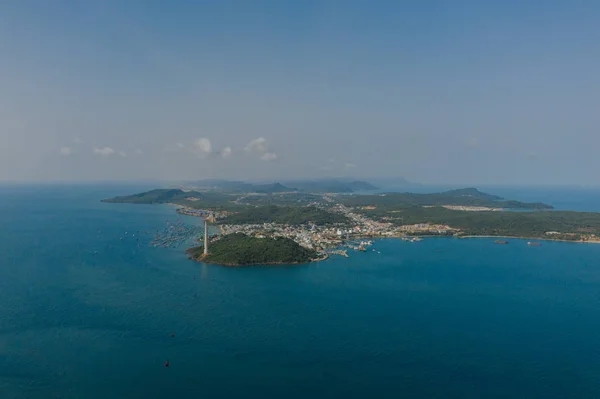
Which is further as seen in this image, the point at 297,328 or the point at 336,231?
the point at 336,231

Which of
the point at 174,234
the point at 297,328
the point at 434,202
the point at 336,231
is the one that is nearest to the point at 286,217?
the point at 336,231

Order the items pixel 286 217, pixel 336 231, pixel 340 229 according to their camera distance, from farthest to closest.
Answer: pixel 286 217
pixel 340 229
pixel 336 231

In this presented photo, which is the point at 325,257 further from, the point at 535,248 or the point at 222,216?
the point at 222,216

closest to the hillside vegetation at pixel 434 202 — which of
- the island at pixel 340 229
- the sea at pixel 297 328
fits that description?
the island at pixel 340 229

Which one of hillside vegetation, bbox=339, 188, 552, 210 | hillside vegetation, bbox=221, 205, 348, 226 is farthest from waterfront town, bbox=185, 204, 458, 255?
hillside vegetation, bbox=339, 188, 552, 210

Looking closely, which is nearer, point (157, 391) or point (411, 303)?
point (157, 391)

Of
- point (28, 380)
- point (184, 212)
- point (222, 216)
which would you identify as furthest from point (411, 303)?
point (184, 212)

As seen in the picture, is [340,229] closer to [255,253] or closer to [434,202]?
[255,253]

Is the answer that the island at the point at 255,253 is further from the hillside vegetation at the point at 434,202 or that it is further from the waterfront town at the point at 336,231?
the hillside vegetation at the point at 434,202
